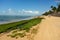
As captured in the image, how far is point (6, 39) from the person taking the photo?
483 inches

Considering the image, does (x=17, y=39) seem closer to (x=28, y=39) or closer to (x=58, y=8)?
(x=28, y=39)

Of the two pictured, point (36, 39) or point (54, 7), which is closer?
point (36, 39)

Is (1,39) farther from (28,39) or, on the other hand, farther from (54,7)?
(54,7)

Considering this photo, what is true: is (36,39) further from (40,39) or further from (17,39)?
(17,39)

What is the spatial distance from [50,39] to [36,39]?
1.10 metres

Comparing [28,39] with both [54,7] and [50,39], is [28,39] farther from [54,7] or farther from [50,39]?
[54,7]

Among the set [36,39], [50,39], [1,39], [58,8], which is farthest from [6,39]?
[58,8]

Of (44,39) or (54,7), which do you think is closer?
(44,39)

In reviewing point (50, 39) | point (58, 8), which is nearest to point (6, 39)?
point (50, 39)

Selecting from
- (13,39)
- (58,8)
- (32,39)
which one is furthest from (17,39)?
(58,8)

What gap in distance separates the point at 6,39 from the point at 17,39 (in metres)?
0.88

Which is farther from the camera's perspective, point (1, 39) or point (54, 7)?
point (54, 7)

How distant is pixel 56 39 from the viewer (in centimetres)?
1223

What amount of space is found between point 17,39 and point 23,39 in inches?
18.5
